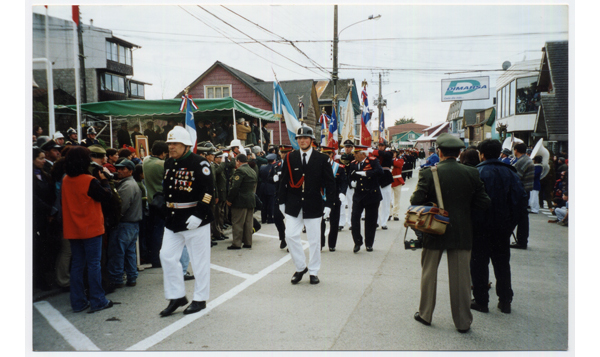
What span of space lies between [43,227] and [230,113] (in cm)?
948

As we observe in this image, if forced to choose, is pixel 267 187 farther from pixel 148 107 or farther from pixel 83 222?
pixel 83 222

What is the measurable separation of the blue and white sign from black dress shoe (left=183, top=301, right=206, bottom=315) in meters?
22.5

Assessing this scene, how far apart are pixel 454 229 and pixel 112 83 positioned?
4166 centimetres

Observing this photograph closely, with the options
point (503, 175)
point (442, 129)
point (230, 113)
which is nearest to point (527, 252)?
point (503, 175)

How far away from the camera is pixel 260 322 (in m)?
4.43

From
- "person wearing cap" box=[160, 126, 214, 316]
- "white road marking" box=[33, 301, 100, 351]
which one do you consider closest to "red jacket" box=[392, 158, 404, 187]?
"person wearing cap" box=[160, 126, 214, 316]

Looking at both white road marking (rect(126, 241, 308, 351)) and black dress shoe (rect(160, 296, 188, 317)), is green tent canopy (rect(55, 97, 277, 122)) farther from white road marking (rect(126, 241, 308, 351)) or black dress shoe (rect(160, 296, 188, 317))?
black dress shoe (rect(160, 296, 188, 317))

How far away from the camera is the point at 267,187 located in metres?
10.5

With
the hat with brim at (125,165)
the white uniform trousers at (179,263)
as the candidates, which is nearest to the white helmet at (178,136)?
the white uniform trousers at (179,263)

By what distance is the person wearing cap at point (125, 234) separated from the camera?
5.58m

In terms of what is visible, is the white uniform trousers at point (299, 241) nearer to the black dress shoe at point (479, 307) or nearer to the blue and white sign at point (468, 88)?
the black dress shoe at point (479, 307)

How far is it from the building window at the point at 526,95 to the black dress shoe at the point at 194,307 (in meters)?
23.6

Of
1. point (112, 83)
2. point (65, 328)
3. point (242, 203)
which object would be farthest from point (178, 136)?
point (112, 83)
